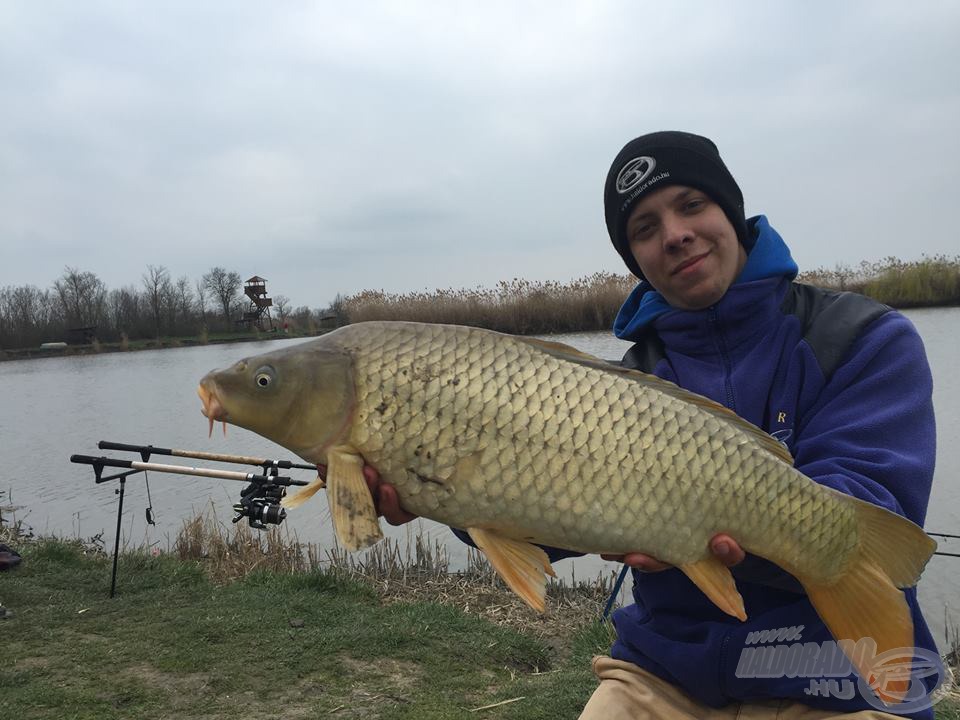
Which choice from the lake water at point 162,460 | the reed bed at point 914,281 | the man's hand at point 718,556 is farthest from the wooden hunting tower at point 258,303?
the man's hand at point 718,556

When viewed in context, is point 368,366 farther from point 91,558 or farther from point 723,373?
point 91,558

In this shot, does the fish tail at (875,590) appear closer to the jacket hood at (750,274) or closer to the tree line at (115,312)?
the jacket hood at (750,274)

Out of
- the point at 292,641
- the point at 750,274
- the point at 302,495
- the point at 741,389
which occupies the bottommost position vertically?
the point at 292,641

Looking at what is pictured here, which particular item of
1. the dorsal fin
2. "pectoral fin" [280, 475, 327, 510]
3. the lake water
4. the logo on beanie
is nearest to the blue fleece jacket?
the dorsal fin

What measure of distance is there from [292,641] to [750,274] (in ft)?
8.16

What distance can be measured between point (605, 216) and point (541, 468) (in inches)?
34.3

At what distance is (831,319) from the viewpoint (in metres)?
1.58

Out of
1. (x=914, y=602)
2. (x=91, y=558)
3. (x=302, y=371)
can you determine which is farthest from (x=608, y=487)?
(x=91, y=558)

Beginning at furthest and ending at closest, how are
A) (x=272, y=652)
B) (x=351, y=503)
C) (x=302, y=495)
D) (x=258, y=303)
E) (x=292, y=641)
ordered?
(x=258, y=303) < (x=292, y=641) < (x=272, y=652) < (x=302, y=495) < (x=351, y=503)

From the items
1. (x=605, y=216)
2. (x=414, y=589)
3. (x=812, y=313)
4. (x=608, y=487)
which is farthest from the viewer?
(x=414, y=589)

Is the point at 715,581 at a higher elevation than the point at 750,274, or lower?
lower

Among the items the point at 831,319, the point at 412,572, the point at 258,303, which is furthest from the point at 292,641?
the point at 258,303

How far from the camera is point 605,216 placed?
1919 millimetres

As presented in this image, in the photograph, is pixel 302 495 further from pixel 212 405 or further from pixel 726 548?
pixel 726 548
